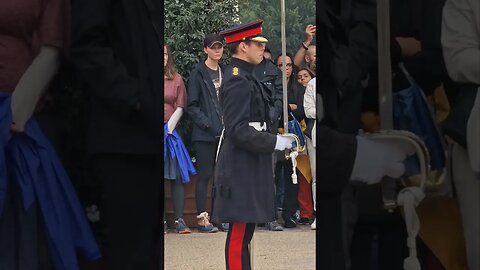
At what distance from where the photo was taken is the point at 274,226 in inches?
121

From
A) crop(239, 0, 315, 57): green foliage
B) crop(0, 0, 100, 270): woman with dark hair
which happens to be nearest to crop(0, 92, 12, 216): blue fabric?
crop(0, 0, 100, 270): woman with dark hair

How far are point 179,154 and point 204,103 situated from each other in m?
0.20

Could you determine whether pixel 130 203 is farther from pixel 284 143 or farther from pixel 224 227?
pixel 224 227

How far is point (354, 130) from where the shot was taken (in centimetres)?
156

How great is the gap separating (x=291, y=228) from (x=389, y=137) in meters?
1.60

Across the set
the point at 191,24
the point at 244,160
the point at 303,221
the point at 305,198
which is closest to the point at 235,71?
the point at 191,24

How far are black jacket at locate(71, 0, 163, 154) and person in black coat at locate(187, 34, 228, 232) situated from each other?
126 centimetres

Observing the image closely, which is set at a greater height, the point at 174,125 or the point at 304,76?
the point at 304,76

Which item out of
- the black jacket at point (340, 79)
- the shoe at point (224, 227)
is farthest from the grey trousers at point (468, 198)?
the shoe at point (224, 227)

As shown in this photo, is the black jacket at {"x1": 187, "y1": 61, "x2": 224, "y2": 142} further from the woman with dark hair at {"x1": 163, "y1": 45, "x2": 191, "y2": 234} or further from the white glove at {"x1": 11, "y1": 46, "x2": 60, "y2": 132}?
the white glove at {"x1": 11, "y1": 46, "x2": 60, "y2": 132}

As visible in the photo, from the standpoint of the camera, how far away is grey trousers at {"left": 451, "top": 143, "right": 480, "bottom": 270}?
1.52 metres

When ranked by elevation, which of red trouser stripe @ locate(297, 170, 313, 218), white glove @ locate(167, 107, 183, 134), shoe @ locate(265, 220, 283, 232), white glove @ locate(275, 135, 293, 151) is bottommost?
shoe @ locate(265, 220, 283, 232)

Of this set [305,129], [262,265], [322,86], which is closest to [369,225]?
[322,86]

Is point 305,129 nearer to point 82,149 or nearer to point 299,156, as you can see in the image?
point 299,156
